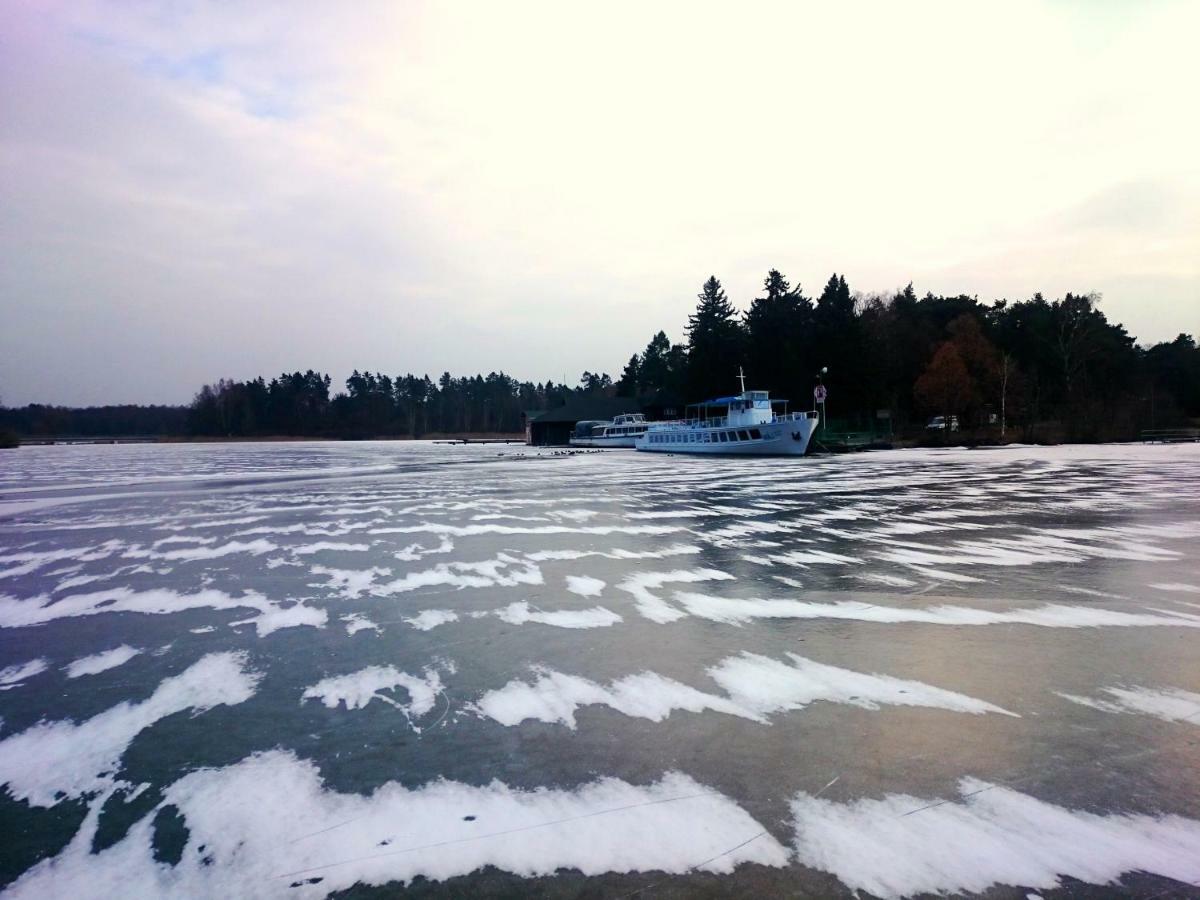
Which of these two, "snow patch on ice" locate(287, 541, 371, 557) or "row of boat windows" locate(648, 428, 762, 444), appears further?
"row of boat windows" locate(648, 428, 762, 444)

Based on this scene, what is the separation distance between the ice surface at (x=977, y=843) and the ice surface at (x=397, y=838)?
1.02 feet

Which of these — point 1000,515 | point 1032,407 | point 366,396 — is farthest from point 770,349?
point 366,396

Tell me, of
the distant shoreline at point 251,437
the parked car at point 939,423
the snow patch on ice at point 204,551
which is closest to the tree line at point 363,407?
the distant shoreline at point 251,437

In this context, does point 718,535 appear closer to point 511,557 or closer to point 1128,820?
point 511,557

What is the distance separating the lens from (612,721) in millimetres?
4219

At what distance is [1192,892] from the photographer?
258 cm

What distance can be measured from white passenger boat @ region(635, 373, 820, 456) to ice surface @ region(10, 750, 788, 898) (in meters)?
39.0

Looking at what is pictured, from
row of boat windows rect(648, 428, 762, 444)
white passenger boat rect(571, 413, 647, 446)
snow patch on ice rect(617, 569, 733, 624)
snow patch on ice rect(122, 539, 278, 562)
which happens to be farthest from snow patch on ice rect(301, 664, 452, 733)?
white passenger boat rect(571, 413, 647, 446)

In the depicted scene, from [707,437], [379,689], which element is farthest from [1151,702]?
[707,437]

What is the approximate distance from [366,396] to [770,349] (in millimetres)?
101403

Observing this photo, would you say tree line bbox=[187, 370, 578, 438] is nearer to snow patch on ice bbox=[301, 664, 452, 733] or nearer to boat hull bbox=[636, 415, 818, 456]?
boat hull bbox=[636, 415, 818, 456]

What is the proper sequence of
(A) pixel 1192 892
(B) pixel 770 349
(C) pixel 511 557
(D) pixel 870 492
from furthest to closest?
(B) pixel 770 349 → (D) pixel 870 492 → (C) pixel 511 557 → (A) pixel 1192 892

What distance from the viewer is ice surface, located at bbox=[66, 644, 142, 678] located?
17.6 feet

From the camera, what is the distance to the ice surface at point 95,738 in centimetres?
362
